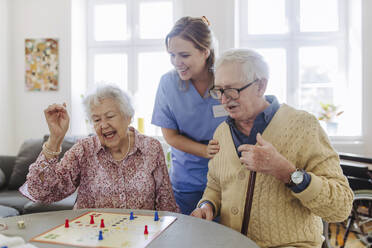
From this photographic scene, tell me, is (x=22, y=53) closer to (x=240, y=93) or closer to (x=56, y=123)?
(x=56, y=123)

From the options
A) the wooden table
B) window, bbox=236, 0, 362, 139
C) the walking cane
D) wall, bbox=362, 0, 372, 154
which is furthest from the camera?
→ window, bbox=236, 0, 362, 139

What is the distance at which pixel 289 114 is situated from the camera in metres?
1.28

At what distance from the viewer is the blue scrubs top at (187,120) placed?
69.4 inches

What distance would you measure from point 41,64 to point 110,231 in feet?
12.6

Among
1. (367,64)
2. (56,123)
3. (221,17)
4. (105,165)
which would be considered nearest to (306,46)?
(367,64)

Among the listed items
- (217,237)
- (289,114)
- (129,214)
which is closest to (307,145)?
(289,114)

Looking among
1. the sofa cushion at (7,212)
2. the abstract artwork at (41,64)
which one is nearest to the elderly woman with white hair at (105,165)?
the sofa cushion at (7,212)

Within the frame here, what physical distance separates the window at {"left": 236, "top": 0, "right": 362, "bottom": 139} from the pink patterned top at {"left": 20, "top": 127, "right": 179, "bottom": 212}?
9.95 feet

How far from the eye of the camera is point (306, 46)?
4.29m

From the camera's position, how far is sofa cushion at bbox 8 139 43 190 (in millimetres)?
3442

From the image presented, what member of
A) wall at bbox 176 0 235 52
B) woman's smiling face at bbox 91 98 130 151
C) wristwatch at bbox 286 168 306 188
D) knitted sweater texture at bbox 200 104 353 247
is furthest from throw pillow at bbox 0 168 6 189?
wristwatch at bbox 286 168 306 188

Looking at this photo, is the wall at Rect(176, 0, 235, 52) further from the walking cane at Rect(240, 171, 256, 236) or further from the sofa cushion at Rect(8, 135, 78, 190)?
the walking cane at Rect(240, 171, 256, 236)

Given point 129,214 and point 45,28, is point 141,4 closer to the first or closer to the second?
point 45,28

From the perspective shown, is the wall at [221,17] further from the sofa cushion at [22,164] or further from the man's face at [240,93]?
the man's face at [240,93]
